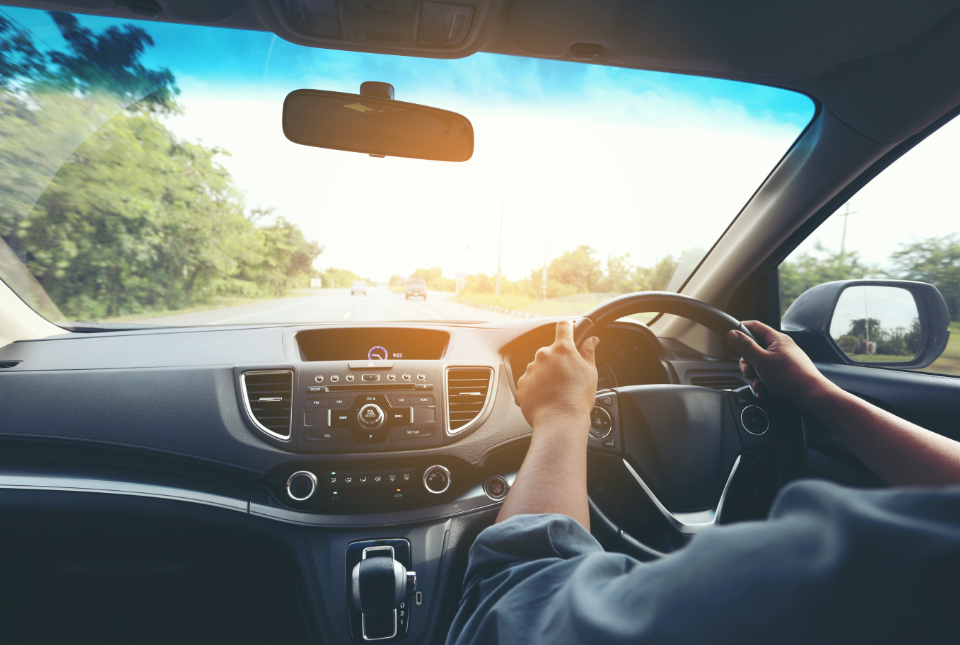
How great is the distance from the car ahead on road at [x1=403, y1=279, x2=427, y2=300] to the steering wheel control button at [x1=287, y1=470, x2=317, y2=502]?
181cm

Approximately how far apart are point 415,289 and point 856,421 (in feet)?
10.1

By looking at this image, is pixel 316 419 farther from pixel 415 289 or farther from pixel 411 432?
pixel 415 289

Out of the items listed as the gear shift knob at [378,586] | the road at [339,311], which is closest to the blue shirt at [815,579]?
the gear shift knob at [378,586]

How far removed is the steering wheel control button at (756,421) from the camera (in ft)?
7.09

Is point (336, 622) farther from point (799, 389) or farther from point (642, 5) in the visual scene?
point (642, 5)

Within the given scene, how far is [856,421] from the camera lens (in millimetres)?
1568

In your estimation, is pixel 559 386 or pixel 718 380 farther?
Answer: pixel 718 380

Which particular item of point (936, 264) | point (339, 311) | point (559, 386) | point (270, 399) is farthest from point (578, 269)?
point (559, 386)

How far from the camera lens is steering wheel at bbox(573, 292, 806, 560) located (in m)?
2.13

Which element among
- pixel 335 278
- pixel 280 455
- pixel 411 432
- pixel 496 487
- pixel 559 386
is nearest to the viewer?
pixel 559 386

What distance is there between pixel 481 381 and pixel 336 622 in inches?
51.8

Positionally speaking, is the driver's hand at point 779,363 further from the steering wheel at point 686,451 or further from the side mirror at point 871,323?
the side mirror at point 871,323

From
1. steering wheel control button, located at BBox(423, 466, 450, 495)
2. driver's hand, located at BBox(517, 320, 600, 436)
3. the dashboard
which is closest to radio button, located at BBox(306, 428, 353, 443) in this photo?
the dashboard

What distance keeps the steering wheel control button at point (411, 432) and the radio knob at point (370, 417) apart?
0.30 feet
